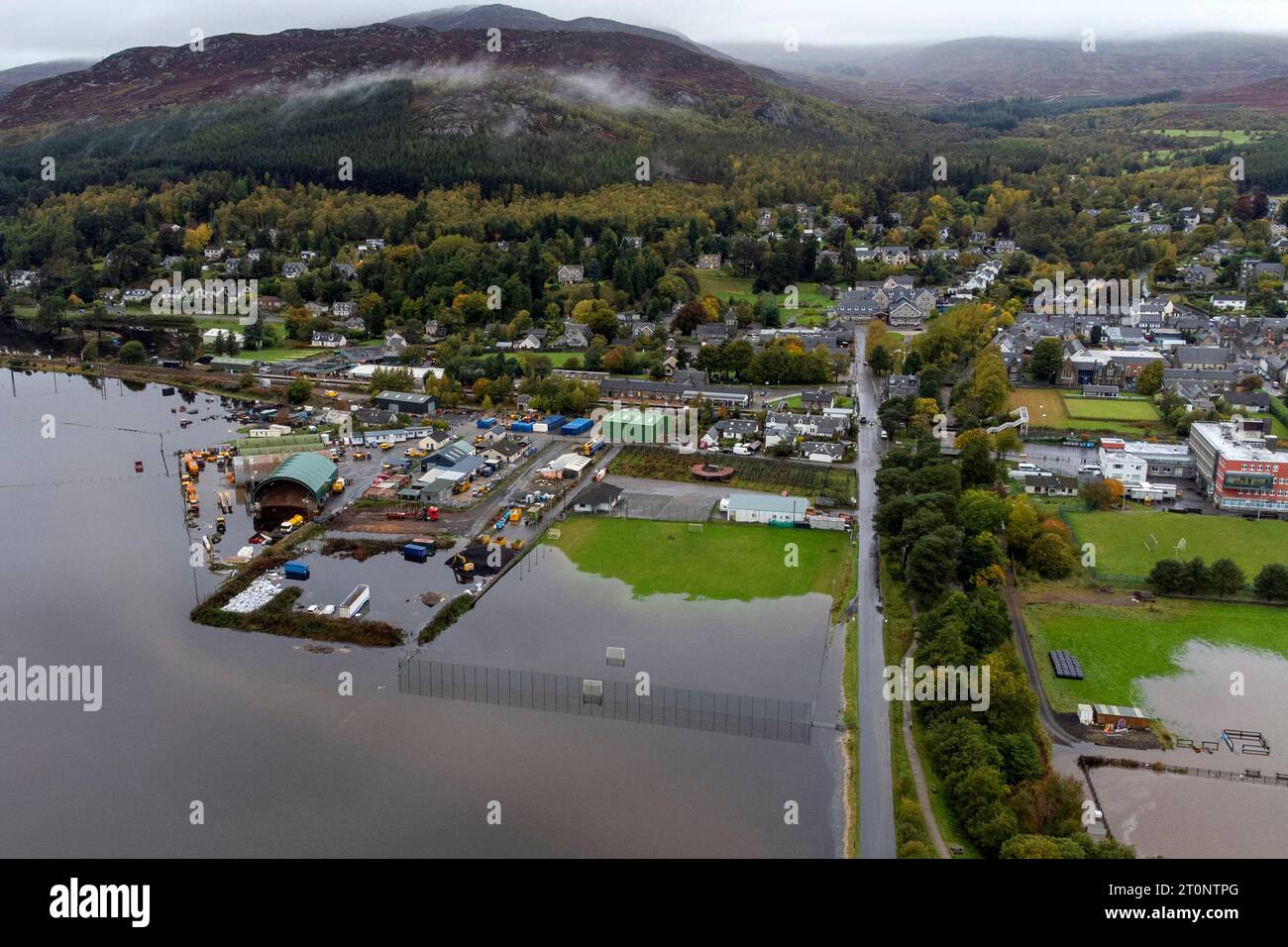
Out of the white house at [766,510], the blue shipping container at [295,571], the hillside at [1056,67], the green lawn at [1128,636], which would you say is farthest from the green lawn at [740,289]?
the hillside at [1056,67]

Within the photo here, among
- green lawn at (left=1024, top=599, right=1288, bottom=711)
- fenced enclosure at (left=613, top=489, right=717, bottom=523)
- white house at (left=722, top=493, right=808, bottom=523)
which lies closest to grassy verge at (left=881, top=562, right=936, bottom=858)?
green lawn at (left=1024, top=599, right=1288, bottom=711)

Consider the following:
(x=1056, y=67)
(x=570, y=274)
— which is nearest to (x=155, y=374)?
(x=570, y=274)

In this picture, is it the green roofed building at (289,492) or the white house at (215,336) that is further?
the white house at (215,336)

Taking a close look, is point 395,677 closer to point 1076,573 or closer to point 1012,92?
point 1076,573

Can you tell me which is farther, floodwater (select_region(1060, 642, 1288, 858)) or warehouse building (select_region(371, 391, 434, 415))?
warehouse building (select_region(371, 391, 434, 415))

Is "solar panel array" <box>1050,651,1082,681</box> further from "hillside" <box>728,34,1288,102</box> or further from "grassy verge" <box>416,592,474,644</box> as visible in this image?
"hillside" <box>728,34,1288,102</box>
